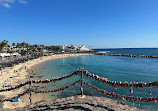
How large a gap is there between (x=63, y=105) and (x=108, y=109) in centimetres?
505

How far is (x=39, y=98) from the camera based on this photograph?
14562mm

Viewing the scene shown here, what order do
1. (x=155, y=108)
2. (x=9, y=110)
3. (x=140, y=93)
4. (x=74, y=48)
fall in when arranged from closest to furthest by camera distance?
(x=9, y=110), (x=155, y=108), (x=140, y=93), (x=74, y=48)

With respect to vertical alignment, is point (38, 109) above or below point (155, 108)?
above

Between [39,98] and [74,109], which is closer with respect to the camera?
[74,109]

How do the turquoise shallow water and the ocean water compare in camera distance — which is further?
the turquoise shallow water

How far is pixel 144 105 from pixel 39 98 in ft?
49.0

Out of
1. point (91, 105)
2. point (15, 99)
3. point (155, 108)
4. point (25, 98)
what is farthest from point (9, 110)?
point (155, 108)

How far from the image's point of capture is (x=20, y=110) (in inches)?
413

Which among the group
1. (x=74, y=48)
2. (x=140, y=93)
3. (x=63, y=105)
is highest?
(x=74, y=48)

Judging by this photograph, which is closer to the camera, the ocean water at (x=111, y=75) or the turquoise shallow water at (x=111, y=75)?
the ocean water at (x=111, y=75)

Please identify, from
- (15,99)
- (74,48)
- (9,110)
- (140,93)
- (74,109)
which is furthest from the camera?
(74,48)

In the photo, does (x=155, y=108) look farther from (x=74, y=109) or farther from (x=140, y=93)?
(x=74, y=109)

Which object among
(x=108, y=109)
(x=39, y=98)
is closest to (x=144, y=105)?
(x=108, y=109)

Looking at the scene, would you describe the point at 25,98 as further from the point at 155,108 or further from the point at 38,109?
the point at 155,108
